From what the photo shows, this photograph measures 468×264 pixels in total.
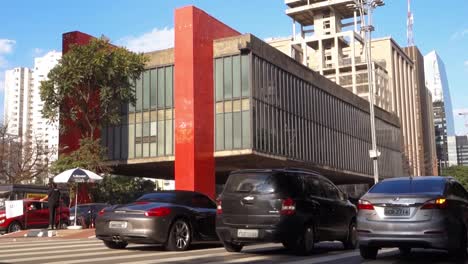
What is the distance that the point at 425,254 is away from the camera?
1136 cm

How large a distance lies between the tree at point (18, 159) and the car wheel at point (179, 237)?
Result: 4037cm

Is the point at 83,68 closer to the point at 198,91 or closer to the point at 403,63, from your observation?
the point at 198,91

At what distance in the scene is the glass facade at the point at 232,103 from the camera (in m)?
37.8

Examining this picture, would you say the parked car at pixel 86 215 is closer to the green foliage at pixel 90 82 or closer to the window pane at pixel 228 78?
the green foliage at pixel 90 82

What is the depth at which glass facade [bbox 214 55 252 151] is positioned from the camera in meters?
37.8

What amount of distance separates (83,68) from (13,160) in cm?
2305

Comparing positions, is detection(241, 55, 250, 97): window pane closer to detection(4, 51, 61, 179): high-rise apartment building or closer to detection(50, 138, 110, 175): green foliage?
detection(50, 138, 110, 175): green foliage

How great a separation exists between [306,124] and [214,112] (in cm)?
1145

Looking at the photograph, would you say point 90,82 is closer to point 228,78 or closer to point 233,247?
point 228,78

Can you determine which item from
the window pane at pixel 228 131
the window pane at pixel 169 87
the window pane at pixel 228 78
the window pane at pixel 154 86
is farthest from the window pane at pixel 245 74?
the window pane at pixel 154 86

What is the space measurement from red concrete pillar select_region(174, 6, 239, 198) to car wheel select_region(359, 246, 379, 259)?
25.1 meters

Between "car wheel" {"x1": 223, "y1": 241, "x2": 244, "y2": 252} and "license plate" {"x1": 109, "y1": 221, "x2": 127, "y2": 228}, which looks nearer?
"license plate" {"x1": 109, "y1": 221, "x2": 127, "y2": 228}

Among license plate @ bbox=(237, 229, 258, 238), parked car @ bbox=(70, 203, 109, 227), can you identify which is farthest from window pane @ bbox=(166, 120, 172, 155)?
license plate @ bbox=(237, 229, 258, 238)

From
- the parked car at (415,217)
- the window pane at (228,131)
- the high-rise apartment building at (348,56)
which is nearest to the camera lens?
the parked car at (415,217)
